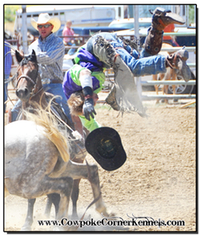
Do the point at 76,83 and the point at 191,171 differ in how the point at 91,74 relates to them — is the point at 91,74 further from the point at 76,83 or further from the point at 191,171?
the point at 191,171

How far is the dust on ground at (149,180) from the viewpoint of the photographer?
3.81 metres

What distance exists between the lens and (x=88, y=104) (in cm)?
295

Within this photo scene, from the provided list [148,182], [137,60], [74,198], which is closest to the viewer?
[137,60]

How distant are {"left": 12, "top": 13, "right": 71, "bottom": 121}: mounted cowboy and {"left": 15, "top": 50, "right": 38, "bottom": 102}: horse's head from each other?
0.84 feet

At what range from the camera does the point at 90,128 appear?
134 inches

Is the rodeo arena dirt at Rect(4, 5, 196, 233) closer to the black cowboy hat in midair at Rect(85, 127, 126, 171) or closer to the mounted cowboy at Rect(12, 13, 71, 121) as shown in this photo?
the black cowboy hat in midair at Rect(85, 127, 126, 171)

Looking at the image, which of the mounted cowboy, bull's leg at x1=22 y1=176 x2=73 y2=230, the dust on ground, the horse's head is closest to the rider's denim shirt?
the mounted cowboy

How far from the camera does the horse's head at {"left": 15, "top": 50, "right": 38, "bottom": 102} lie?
305 centimetres

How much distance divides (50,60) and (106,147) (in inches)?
43.3

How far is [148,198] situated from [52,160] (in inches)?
76.8

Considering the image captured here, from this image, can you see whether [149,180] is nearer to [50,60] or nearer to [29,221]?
[29,221]

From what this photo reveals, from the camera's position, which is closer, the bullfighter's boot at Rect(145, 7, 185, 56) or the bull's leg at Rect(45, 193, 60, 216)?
the bullfighter's boot at Rect(145, 7, 185, 56)

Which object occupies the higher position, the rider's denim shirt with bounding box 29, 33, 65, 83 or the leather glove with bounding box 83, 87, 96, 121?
the rider's denim shirt with bounding box 29, 33, 65, 83

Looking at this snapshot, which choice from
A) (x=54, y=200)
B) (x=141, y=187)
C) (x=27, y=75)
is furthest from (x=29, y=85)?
(x=141, y=187)
